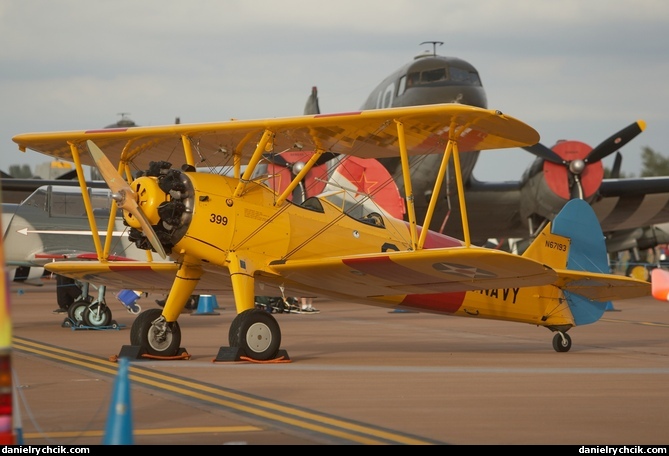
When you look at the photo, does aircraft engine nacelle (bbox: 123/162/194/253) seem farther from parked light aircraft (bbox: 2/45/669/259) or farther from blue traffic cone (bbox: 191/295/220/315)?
blue traffic cone (bbox: 191/295/220/315)

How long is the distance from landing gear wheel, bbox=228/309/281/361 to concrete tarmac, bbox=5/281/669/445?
18 centimetres

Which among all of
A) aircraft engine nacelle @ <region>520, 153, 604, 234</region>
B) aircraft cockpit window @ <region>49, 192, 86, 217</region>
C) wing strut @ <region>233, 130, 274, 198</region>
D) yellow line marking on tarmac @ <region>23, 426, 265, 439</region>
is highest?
aircraft engine nacelle @ <region>520, 153, 604, 234</region>

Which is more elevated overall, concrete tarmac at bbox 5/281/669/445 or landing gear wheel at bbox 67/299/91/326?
landing gear wheel at bbox 67/299/91/326

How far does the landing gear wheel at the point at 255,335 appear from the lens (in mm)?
11656

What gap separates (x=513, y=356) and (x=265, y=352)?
360 cm

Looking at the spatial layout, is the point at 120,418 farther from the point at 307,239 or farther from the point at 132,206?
the point at 307,239

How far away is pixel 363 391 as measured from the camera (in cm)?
936

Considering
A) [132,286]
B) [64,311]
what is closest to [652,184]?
[64,311]

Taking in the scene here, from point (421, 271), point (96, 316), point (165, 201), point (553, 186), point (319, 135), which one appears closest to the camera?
point (165, 201)

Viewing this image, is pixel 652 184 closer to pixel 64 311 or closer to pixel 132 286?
pixel 64 311

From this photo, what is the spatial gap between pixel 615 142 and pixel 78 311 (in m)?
15.3

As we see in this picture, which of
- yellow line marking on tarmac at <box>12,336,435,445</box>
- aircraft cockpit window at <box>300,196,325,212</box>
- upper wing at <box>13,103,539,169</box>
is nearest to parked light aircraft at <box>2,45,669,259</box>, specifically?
upper wing at <box>13,103,539,169</box>

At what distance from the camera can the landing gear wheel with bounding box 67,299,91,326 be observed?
19.0m

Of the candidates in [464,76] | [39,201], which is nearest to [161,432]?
[39,201]
